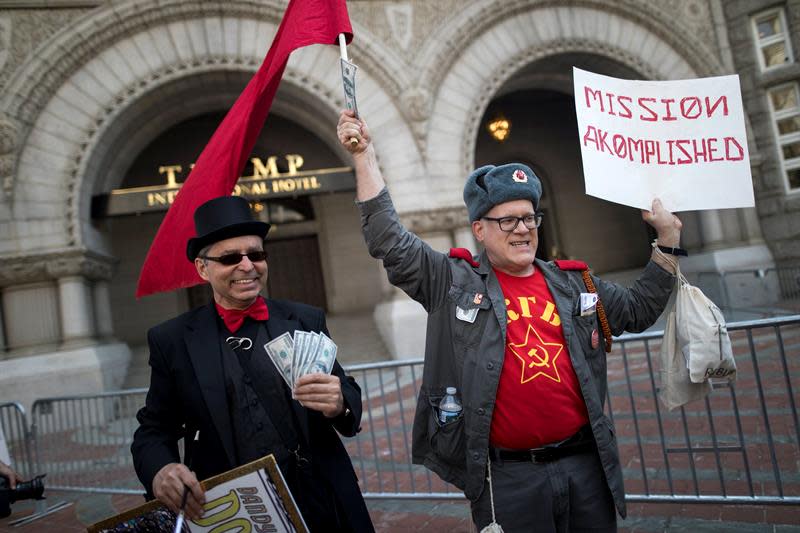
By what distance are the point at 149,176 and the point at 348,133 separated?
1414 cm

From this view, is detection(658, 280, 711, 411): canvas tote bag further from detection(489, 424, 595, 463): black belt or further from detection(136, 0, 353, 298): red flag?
detection(136, 0, 353, 298): red flag

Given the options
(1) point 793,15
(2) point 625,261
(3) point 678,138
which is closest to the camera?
(3) point 678,138

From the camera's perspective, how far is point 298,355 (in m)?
1.77

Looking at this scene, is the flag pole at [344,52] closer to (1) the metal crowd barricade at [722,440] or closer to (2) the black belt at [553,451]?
(2) the black belt at [553,451]

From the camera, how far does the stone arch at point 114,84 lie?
8797 mm

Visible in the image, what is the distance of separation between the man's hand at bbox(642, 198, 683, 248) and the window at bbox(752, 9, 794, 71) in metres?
12.8

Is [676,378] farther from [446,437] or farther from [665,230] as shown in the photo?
[446,437]

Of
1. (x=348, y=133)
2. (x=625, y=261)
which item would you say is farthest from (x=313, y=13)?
(x=625, y=261)

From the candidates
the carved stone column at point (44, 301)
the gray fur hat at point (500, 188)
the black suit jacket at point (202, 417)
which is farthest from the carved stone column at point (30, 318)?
the gray fur hat at point (500, 188)

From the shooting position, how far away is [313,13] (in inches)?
104

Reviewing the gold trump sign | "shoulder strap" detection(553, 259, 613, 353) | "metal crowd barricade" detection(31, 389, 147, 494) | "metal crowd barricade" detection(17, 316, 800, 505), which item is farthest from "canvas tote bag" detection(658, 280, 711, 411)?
the gold trump sign

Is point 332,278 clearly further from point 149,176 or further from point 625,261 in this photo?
point 625,261

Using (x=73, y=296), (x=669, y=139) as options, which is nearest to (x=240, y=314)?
(x=669, y=139)

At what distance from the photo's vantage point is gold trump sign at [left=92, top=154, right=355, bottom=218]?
9.62m
